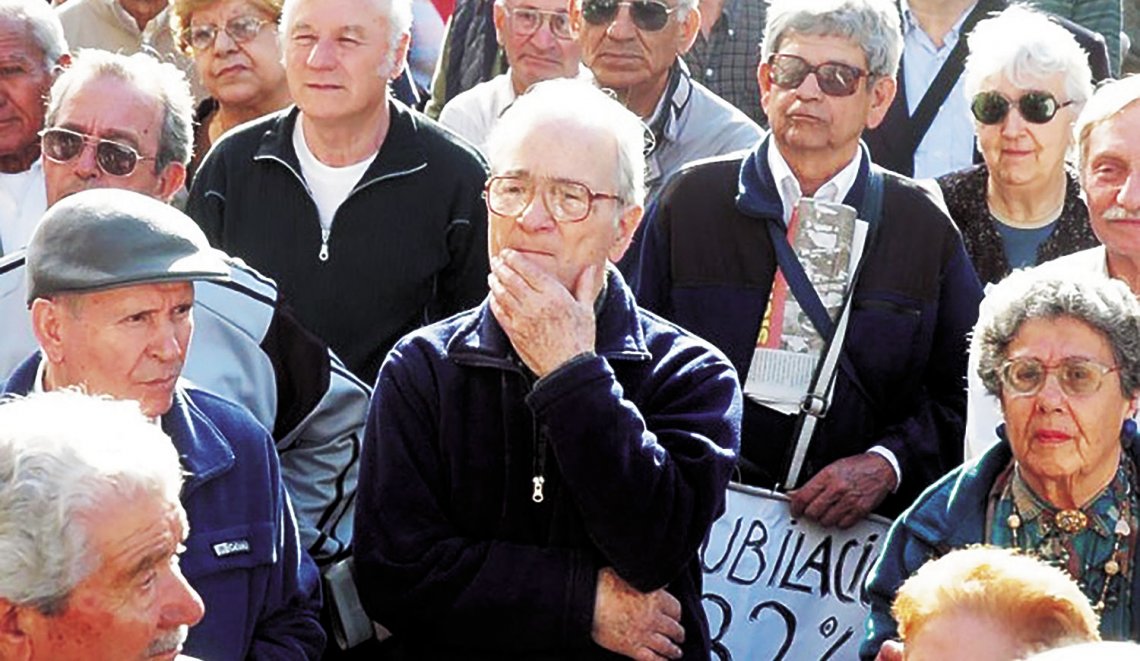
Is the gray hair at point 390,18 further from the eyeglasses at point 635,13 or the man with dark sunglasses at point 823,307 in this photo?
the man with dark sunglasses at point 823,307

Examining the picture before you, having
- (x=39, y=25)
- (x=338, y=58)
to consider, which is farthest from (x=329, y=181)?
(x=39, y=25)

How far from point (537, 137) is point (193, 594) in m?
1.27

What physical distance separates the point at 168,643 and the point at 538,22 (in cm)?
374

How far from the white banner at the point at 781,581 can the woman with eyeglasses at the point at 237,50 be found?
2.38m

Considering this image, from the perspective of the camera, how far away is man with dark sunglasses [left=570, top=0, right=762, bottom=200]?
6.60 meters

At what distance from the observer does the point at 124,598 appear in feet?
11.9

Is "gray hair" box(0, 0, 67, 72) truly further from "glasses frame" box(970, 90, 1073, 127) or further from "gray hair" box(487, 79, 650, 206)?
"glasses frame" box(970, 90, 1073, 127)

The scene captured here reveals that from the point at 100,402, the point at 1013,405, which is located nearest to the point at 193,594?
the point at 100,402

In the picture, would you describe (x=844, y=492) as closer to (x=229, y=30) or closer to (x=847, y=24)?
(x=847, y=24)

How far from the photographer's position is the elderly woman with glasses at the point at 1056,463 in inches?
180

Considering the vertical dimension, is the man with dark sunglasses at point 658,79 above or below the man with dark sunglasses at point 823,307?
above

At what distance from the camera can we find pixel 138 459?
143 inches

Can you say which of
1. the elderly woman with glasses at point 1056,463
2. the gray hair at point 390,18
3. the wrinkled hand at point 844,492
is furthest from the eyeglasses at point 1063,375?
the gray hair at point 390,18

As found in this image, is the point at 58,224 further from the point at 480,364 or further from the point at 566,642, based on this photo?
the point at 566,642
